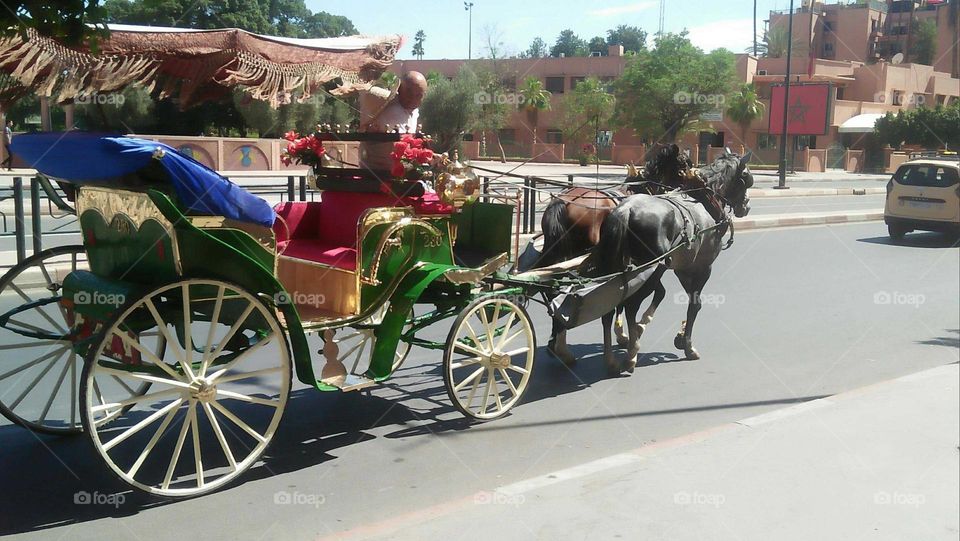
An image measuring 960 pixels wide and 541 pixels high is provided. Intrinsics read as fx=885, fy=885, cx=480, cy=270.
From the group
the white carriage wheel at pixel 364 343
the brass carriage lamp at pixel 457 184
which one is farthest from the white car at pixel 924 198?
the brass carriage lamp at pixel 457 184

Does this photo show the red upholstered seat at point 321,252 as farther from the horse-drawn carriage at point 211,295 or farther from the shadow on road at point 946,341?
the shadow on road at point 946,341

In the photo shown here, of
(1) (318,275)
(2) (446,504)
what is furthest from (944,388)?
(1) (318,275)

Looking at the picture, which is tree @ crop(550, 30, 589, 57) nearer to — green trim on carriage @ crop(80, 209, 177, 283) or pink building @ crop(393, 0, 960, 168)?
pink building @ crop(393, 0, 960, 168)

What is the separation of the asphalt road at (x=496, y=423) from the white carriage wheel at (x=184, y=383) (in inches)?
7.9

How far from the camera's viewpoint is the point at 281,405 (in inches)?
203

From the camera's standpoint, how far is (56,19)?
14.0 feet

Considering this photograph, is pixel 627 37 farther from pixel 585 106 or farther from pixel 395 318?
pixel 395 318

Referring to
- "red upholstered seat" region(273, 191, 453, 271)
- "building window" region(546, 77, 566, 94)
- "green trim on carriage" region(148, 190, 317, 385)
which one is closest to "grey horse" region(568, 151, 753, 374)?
"red upholstered seat" region(273, 191, 453, 271)

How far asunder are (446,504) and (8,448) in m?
2.87

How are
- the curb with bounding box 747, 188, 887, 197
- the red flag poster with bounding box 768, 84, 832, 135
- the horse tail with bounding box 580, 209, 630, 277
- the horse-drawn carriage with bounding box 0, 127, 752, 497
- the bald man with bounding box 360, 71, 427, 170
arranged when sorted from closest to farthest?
1. the horse-drawn carriage with bounding box 0, 127, 752, 497
2. the bald man with bounding box 360, 71, 427, 170
3. the horse tail with bounding box 580, 209, 630, 277
4. the curb with bounding box 747, 188, 887, 197
5. the red flag poster with bounding box 768, 84, 832, 135

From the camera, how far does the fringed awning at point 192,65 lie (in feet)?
15.8

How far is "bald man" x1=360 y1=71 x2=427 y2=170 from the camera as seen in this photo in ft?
20.8

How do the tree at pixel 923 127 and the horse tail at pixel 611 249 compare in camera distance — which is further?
the tree at pixel 923 127

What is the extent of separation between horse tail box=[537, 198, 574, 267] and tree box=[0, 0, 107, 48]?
15.1 ft
